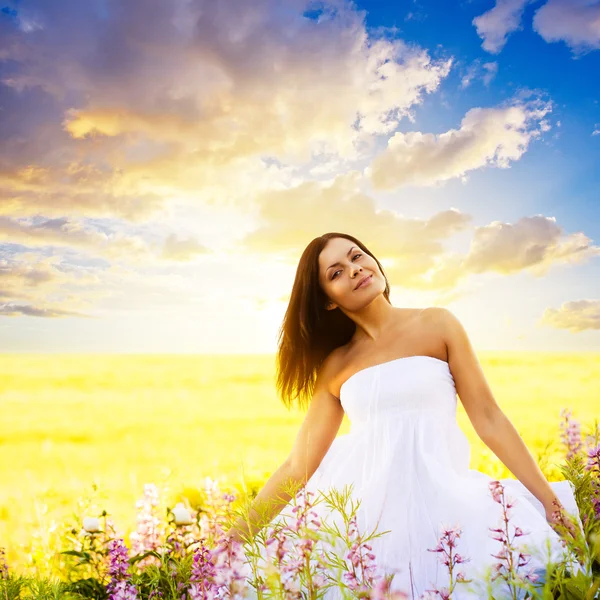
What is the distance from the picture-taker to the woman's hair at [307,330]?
155 inches

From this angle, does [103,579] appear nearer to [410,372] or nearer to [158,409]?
[410,372]

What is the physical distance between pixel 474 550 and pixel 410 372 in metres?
0.96

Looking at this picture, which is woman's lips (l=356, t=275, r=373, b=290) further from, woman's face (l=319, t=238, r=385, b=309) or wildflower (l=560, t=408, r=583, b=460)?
wildflower (l=560, t=408, r=583, b=460)

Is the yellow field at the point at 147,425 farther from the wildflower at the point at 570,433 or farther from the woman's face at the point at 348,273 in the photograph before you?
the woman's face at the point at 348,273

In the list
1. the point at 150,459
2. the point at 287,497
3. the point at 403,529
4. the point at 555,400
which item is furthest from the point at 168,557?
the point at 555,400

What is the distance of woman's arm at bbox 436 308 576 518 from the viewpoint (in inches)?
118

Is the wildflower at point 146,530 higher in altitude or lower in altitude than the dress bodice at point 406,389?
lower

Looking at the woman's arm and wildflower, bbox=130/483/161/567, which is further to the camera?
wildflower, bbox=130/483/161/567

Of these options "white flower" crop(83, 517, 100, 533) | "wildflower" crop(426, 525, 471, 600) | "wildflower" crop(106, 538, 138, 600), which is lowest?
"wildflower" crop(106, 538, 138, 600)

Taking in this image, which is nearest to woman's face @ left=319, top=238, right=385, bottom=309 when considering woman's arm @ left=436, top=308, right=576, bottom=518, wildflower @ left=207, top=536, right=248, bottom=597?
woman's arm @ left=436, top=308, right=576, bottom=518

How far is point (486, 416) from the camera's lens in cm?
324

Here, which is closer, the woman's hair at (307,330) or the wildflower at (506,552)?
the wildflower at (506,552)

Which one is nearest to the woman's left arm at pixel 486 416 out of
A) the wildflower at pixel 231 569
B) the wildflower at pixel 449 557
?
the wildflower at pixel 449 557

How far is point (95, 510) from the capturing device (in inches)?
172
